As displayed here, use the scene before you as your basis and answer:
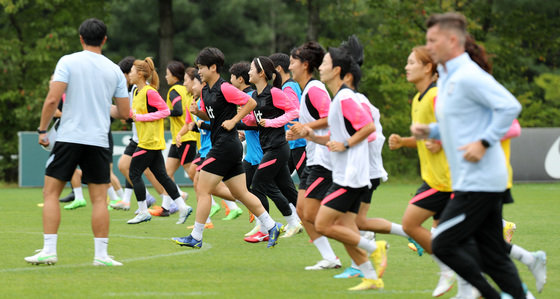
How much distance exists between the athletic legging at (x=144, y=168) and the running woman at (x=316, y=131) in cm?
478

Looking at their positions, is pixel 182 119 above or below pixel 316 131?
below

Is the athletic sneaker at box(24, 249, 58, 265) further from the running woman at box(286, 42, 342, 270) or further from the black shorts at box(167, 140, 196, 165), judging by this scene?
the black shorts at box(167, 140, 196, 165)

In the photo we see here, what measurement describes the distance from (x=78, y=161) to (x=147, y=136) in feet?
15.7

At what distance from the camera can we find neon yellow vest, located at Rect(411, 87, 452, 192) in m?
6.41

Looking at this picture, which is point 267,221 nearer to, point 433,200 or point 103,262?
point 103,262

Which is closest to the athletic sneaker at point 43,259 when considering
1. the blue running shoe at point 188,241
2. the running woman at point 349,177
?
the blue running shoe at point 188,241

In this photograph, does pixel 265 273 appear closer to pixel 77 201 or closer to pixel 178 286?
pixel 178 286

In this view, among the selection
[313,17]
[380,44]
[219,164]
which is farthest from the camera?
[313,17]

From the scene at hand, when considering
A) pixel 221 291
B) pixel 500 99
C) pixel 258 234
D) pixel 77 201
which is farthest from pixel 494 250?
pixel 77 201

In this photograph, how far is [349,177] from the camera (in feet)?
21.6


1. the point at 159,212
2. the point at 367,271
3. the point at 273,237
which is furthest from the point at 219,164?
the point at 159,212

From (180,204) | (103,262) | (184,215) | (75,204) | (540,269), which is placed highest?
(540,269)

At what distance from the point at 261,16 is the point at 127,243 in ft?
99.8

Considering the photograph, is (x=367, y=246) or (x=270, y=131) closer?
(x=367, y=246)
